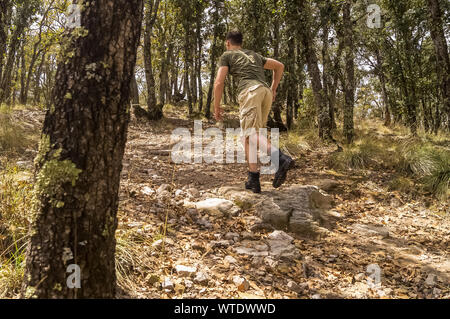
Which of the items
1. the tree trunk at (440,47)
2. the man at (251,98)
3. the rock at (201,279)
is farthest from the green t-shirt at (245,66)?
the tree trunk at (440,47)

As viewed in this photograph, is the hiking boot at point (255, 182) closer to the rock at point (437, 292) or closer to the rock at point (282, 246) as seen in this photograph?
the rock at point (282, 246)

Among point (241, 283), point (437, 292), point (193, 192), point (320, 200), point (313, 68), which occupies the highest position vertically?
point (313, 68)

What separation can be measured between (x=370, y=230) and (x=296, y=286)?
1.92 metres

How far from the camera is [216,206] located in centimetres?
382

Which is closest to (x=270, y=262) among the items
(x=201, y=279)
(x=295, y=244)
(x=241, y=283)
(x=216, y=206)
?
(x=241, y=283)

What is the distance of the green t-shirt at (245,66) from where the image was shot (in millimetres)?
3994

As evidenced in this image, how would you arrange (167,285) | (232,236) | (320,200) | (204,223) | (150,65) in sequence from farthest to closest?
(150,65) → (320,200) → (204,223) → (232,236) → (167,285)

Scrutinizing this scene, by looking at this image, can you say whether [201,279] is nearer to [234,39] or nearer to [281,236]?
[281,236]

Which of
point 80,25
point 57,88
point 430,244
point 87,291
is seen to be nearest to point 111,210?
point 87,291

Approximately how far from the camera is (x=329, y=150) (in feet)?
25.1

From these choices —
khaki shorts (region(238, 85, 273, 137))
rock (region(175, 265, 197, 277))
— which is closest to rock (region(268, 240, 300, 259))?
rock (region(175, 265, 197, 277))

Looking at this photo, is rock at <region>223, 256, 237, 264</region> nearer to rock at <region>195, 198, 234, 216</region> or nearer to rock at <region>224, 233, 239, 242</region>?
rock at <region>224, 233, 239, 242</region>

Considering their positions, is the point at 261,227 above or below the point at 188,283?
above

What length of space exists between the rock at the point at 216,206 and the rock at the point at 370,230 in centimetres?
169
